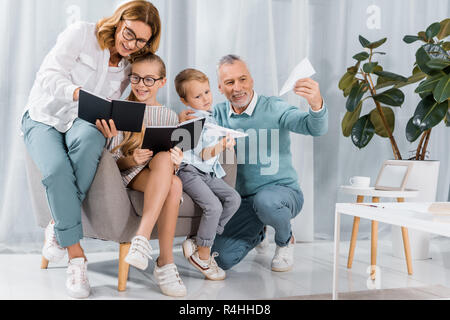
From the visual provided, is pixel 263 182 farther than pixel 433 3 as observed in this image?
No

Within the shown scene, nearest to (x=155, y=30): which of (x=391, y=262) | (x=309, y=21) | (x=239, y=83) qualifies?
(x=239, y=83)

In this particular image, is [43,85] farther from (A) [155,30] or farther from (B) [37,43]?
(B) [37,43]

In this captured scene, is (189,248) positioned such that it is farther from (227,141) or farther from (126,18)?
(126,18)

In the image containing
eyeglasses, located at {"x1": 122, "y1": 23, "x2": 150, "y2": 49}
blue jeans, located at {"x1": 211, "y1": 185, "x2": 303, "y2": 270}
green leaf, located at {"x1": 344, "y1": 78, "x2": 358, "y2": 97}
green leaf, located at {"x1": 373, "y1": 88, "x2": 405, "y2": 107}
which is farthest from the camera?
green leaf, located at {"x1": 344, "y1": 78, "x2": 358, "y2": 97}

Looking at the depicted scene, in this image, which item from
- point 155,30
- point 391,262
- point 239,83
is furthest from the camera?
point 391,262

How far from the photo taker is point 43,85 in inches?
69.1

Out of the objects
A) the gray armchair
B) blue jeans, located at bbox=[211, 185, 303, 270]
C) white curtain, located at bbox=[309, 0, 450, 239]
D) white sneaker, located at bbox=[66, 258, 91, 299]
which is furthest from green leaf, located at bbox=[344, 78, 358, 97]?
white sneaker, located at bbox=[66, 258, 91, 299]

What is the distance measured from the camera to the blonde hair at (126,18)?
180 centimetres

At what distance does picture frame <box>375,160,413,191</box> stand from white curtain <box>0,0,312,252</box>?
0.62 m

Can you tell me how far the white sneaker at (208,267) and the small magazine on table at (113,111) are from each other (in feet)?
2.05

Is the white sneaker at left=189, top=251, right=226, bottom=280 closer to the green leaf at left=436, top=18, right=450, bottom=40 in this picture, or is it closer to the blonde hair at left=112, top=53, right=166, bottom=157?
the blonde hair at left=112, top=53, right=166, bottom=157

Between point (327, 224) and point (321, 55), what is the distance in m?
1.12

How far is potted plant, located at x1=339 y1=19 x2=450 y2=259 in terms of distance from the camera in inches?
84.8

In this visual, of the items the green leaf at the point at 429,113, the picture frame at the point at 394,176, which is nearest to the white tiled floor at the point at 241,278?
the picture frame at the point at 394,176
